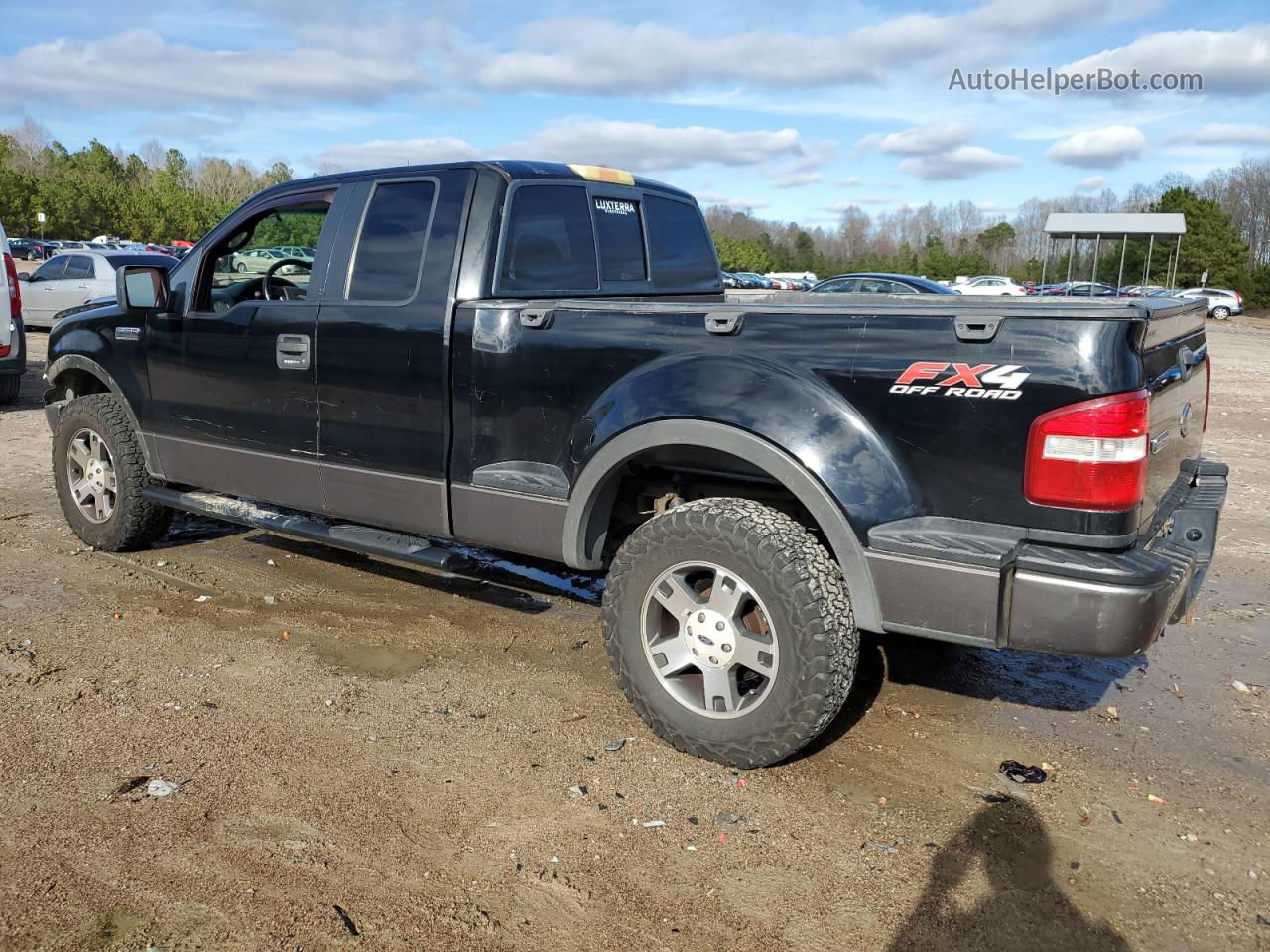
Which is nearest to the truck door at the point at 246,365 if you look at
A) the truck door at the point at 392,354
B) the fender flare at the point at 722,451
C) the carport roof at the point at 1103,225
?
the truck door at the point at 392,354

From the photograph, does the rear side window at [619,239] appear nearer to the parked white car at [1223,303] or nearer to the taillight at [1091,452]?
the taillight at [1091,452]

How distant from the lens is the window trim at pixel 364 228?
170 inches

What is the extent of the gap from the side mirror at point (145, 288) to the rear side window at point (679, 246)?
8.31 ft

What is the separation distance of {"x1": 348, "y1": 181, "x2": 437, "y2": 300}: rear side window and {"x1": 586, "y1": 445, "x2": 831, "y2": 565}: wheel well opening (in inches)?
48.2

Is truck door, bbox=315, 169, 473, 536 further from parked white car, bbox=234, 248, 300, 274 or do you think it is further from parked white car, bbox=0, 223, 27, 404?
parked white car, bbox=0, 223, 27, 404

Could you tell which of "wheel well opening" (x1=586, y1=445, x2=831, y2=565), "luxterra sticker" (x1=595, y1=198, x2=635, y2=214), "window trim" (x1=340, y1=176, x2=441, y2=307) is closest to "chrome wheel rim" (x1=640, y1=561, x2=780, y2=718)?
"wheel well opening" (x1=586, y1=445, x2=831, y2=565)

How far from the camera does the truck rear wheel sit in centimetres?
333

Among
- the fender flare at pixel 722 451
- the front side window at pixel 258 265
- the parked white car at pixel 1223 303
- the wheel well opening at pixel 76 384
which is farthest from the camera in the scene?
the parked white car at pixel 1223 303

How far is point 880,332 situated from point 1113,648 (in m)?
1.15

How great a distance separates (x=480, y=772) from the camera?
357cm

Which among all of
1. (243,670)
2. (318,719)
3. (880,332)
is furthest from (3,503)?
(880,332)

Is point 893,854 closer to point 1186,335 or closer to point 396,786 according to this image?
point 396,786

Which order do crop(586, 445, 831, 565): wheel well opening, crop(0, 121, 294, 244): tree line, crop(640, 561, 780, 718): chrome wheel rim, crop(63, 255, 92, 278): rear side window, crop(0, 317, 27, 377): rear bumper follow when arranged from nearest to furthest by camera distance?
1. crop(640, 561, 780, 718): chrome wheel rim
2. crop(586, 445, 831, 565): wheel well opening
3. crop(0, 317, 27, 377): rear bumper
4. crop(63, 255, 92, 278): rear side window
5. crop(0, 121, 294, 244): tree line

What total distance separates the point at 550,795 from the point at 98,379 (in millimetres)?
4073
